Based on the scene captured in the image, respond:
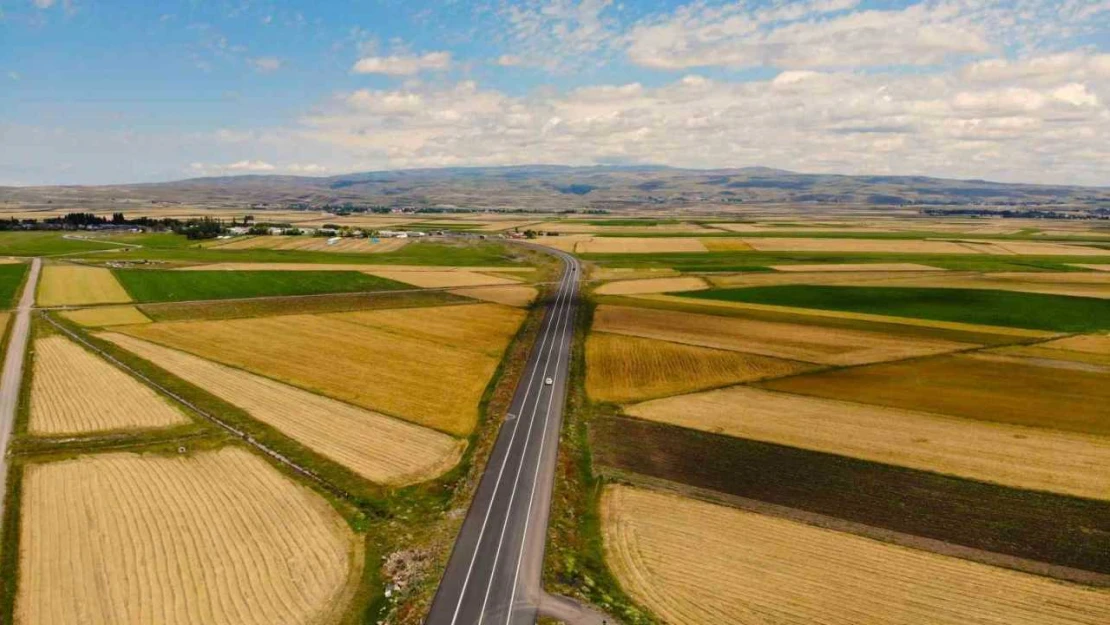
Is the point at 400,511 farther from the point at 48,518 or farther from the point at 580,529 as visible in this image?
the point at 48,518

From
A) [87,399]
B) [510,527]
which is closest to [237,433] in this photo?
[87,399]

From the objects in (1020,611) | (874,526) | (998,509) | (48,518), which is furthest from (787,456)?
(48,518)

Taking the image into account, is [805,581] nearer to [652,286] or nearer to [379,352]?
[379,352]

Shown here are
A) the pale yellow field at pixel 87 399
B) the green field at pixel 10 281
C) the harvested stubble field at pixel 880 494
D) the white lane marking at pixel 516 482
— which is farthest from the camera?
the green field at pixel 10 281

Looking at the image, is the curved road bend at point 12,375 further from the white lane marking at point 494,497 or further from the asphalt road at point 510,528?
Answer: the white lane marking at point 494,497

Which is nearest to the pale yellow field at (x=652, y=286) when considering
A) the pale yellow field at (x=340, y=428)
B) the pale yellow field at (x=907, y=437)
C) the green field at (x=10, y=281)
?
the pale yellow field at (x=907, y=437)

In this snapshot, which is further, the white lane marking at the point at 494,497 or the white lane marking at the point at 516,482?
the white lane marking at the point at 516,482
